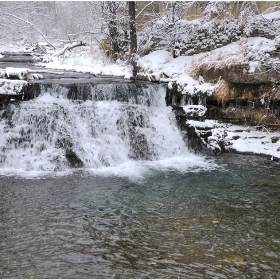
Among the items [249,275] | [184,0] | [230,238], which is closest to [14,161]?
[230,238]

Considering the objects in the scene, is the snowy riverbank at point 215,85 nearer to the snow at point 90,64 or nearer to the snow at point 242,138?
the snow at point 242,138

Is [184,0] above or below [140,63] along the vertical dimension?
above

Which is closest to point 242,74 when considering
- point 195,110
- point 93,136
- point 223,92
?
point 223,92

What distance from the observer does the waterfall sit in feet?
28.8

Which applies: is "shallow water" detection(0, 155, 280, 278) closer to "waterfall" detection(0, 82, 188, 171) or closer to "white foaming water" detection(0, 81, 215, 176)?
"white foaming water" detection(0, 81, 215, 176)

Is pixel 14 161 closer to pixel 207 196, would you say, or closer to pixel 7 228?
pixel 7 228

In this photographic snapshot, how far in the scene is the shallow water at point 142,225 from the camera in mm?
4008

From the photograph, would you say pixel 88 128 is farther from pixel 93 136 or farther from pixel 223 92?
pixel 223 92

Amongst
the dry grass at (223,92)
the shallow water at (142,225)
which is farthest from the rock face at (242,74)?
the shallow water at (142,225)

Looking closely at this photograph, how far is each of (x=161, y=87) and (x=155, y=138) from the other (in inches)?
89.2

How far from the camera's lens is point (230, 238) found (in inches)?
189

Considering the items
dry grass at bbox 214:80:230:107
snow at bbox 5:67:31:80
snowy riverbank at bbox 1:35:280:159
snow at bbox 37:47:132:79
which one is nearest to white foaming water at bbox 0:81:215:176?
snowy riverbank at bbox 1:35:280:159

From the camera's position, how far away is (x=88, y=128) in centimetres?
970

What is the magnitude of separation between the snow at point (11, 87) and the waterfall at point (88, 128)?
51 cm
